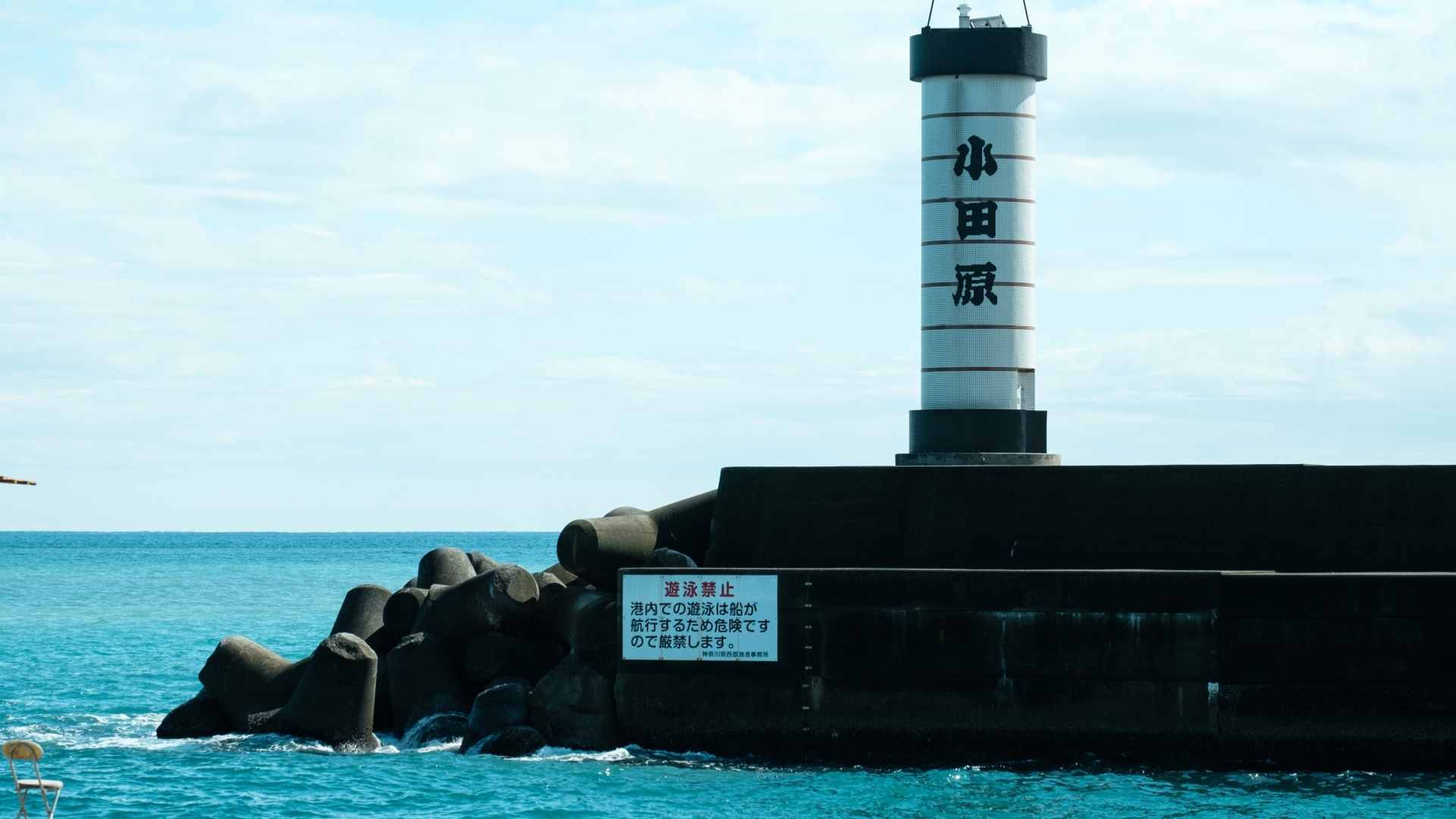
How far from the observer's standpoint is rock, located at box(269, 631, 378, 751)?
17.9m

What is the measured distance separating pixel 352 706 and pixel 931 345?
9.60 metres

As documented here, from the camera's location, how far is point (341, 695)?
59.4 ft

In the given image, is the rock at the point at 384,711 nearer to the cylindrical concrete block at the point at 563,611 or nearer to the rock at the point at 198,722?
the rock at the point at 198,722

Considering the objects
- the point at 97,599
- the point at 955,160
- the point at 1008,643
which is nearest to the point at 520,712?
the point at 1008,643

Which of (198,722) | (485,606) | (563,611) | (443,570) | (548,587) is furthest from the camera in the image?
(443,570)

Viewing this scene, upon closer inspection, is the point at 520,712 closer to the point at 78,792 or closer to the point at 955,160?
the point at 78,792

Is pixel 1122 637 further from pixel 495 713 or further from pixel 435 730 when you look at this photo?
pixel 435 730

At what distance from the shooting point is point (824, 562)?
1869cm

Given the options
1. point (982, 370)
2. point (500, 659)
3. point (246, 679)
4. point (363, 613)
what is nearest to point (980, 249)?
point (982, 370)

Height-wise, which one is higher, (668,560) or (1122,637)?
(668,560)

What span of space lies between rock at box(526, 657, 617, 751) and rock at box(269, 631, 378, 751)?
1.99 m

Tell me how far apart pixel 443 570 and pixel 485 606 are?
3.27 meters

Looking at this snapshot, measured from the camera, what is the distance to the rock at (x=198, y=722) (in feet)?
64.2

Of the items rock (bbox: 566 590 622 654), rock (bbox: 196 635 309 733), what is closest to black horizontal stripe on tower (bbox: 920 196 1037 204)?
rock (bbox: 566 590 622 654)
